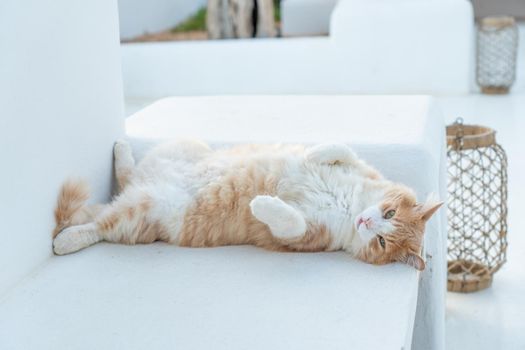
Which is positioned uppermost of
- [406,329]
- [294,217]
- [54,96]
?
[54,96]

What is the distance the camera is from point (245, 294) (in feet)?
3.68

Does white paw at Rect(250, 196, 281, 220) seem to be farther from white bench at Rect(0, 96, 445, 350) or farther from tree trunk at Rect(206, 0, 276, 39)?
tree trunk at Rect(206, 0, 276, 39)

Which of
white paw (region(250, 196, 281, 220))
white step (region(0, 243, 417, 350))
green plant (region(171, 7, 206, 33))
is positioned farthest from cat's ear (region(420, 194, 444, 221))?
green plant (region(171, 7, 206, 33))

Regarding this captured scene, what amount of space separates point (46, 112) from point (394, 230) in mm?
648

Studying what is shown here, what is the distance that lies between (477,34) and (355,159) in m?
3.59

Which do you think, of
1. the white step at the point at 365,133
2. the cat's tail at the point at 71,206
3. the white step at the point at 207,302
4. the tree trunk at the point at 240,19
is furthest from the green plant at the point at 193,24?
the white step at the point at 207,302

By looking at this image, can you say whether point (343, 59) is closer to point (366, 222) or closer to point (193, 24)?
point (193, 24)

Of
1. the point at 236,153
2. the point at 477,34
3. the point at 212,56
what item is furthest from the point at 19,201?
the point at 477,34

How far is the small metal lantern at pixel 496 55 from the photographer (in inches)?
174

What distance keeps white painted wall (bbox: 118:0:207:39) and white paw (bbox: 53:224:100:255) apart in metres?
4.78

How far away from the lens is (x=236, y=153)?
56.1 inches

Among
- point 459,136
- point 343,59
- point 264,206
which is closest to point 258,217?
point 264,206

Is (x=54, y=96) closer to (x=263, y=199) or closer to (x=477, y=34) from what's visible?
(x=263, y=199)

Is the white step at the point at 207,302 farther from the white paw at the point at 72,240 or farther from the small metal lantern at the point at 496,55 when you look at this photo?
the small metal lantern at the point at 496,55
